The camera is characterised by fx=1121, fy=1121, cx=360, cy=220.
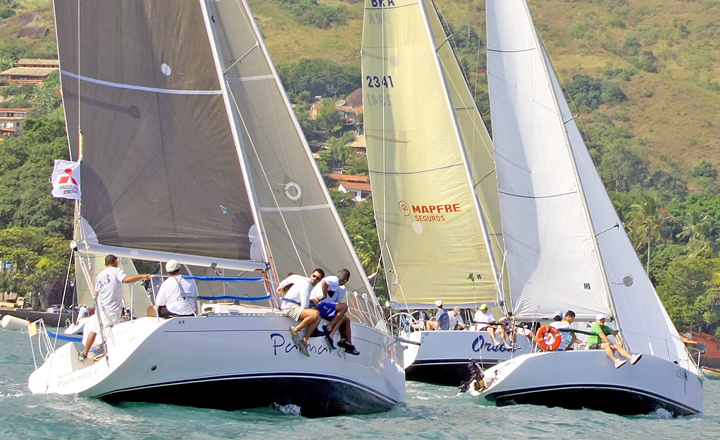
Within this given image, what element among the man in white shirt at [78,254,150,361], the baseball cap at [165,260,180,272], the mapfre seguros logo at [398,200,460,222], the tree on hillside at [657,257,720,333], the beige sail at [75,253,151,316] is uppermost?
the mapfre seguros logo at [398,200,460,222]

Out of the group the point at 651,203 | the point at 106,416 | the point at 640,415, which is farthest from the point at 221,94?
the point at 651,203

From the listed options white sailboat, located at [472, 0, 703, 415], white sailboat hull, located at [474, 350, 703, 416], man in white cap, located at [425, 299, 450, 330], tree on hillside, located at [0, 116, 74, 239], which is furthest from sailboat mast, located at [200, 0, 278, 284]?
tree on hillside, located at [0, 116, 74, 239]

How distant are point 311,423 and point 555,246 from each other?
8.72 meters

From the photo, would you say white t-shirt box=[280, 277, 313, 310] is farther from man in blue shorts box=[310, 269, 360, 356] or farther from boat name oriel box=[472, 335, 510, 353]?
boat name oriel box=[472, 335, 510, 353]

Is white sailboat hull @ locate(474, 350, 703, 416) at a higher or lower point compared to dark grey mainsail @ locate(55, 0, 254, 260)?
lower

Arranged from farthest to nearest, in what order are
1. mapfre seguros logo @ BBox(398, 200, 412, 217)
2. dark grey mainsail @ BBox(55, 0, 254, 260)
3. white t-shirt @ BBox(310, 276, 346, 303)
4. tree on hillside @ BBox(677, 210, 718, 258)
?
tree on hillside @ BBox(677, 210, 718, 258), mapfre seguros logo @ BBox(398, 200, 412, 217), dark grey mainsail @ BBox(55, 0, 254, 260), white t-shirt @ BBox(310, 276, 346, 303)

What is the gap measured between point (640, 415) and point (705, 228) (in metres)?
63.0

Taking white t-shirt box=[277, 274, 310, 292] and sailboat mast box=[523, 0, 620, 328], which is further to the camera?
sailboat mast box=[523, 0, 620, 328]

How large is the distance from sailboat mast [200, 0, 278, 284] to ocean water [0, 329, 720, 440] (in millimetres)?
1948

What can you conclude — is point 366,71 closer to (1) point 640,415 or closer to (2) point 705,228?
(1) point 640,415

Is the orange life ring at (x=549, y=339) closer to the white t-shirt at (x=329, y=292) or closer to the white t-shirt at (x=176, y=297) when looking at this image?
the white t-shirt at (x=329, y=292)

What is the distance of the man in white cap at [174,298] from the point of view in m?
12.4

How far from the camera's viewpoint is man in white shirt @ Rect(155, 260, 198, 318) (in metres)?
12.4

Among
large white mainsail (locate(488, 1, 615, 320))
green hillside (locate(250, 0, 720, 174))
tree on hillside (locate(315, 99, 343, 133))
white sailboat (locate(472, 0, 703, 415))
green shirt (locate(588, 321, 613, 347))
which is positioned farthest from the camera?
green hillside (locate(250, 0, 720, 174))
